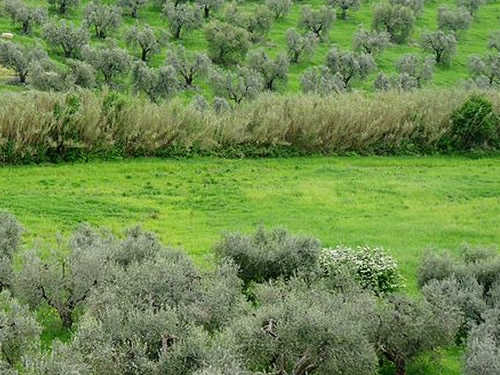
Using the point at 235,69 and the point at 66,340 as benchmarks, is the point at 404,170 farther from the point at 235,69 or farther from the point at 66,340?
the point at 235,69

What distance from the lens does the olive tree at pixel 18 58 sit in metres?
61.9

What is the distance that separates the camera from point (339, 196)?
56.8ft

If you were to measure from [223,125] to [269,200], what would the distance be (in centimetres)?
475

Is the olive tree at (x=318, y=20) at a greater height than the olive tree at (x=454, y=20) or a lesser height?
lesser

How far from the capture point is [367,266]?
37.8ft

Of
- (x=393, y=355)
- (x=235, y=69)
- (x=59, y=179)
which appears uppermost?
(x=393, y=355)

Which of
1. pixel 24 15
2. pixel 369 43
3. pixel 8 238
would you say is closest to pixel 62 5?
pixel 24 15

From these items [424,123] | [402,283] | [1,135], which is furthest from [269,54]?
[402,283]

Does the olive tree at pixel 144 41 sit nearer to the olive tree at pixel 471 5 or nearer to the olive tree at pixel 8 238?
the olive tree at pixel 471 5

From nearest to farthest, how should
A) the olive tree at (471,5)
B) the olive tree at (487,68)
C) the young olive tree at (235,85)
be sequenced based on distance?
the young olive tree at (235,85) → the olive tree at (487,68) → the olive tree at (471,5)

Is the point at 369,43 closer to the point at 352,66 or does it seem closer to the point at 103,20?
the point at 352,66

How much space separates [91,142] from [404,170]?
8.16 meters

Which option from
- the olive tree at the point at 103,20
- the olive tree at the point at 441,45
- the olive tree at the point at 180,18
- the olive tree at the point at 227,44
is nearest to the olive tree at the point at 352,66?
the olive tree at the point at 227,44

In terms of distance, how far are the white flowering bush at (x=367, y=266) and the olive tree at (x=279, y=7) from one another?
80266 mm
